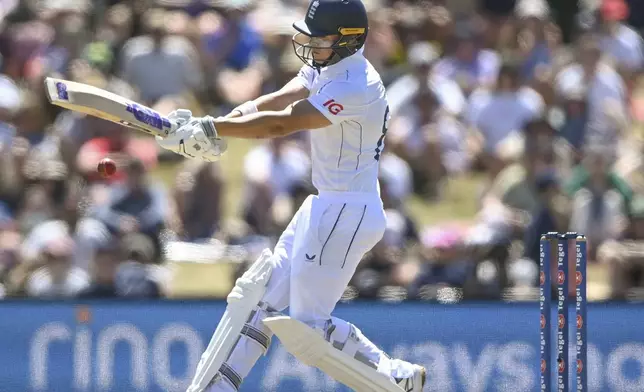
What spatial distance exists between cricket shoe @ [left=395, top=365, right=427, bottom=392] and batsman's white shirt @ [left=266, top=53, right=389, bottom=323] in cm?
51

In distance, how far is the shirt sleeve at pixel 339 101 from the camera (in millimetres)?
5781

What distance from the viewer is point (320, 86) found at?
5945mm

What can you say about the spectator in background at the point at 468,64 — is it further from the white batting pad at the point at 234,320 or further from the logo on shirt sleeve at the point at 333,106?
the logo on shirt sleeve at the point at 333,106

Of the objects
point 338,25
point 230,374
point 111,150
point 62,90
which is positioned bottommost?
point 230,374

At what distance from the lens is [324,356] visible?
239 inches

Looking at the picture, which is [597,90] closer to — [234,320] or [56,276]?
[56,276]

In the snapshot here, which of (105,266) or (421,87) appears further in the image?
(421,87)

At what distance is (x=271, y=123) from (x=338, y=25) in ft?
1.98

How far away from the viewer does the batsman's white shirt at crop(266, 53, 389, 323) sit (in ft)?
19.6

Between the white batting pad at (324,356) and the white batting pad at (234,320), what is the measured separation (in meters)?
0.16

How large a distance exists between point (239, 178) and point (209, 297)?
257 cm

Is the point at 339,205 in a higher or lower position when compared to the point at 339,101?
lower

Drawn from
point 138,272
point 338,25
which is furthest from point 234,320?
point 138,272

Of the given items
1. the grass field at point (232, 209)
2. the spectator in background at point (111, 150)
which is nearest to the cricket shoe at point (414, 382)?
the grass field at point (232, 209)
